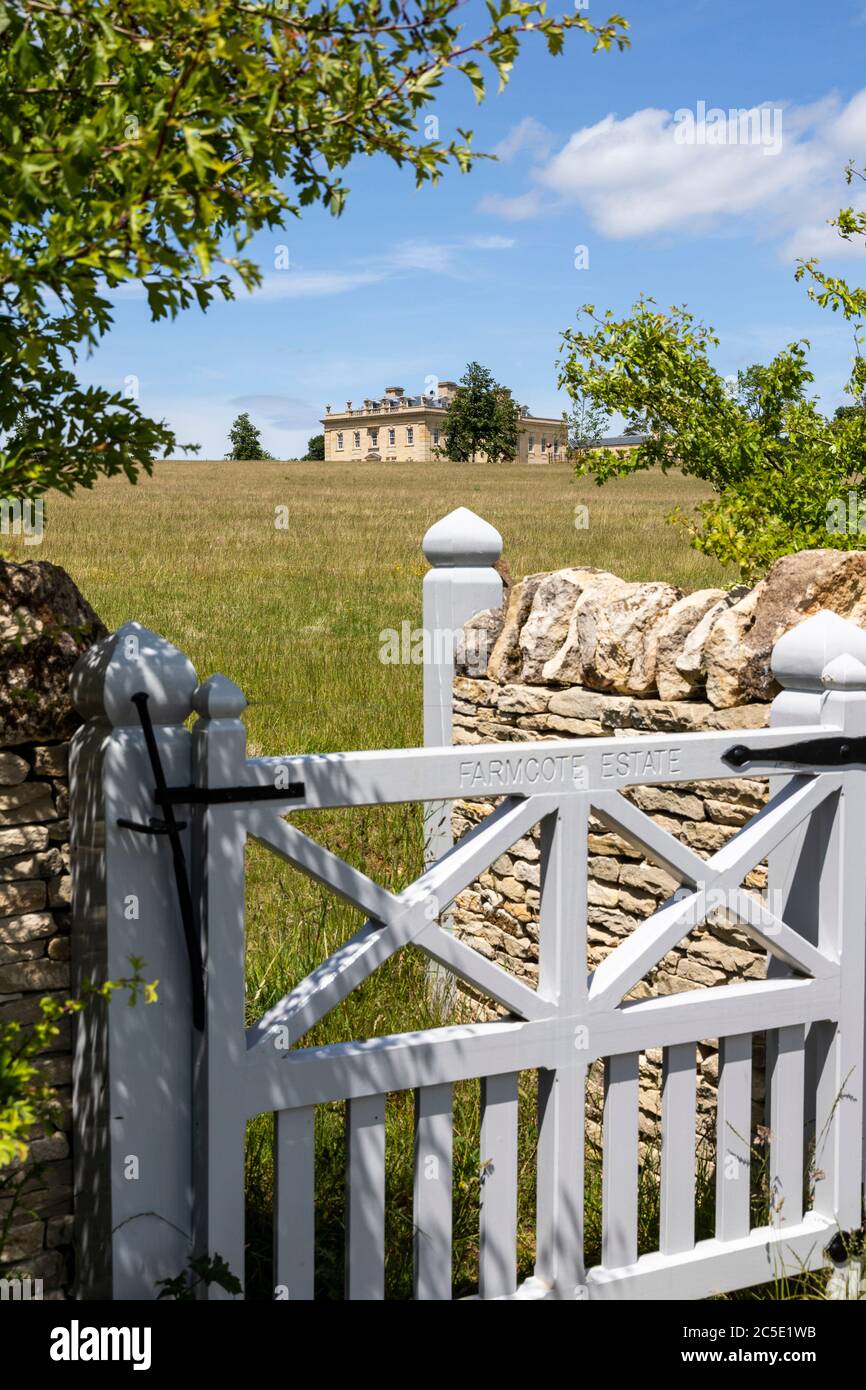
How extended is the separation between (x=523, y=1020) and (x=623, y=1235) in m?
0.70

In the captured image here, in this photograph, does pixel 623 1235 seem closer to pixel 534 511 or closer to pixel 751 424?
pixel 751 424

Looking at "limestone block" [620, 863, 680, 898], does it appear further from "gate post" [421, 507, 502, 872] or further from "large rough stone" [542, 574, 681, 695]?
"gate post" [421, 507, 502, 872]

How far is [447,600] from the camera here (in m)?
6.10

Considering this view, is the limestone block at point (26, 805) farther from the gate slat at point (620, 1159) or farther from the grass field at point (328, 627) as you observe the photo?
the grass field at point (328, 627)

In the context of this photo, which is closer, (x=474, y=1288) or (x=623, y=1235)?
(x=623, y=1235)

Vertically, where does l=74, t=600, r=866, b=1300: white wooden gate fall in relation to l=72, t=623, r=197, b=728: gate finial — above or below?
below

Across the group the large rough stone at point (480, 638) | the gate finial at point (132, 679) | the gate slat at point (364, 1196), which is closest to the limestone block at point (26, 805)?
the gate finial at point (132, 679)

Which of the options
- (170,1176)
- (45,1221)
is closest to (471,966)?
(170,1176)

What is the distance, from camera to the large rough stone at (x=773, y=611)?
4504 mm

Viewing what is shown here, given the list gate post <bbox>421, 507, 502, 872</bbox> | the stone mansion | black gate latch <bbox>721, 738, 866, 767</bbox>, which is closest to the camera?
black gate latch <bbox>721, 738, 866, 767</bbox>

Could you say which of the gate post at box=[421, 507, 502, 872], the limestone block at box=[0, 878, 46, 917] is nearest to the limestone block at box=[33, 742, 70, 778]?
the limestone block at box=[0, 878, 46, 917]

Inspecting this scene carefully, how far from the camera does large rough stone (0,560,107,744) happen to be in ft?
9.55

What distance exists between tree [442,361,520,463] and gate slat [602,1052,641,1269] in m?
77.2
